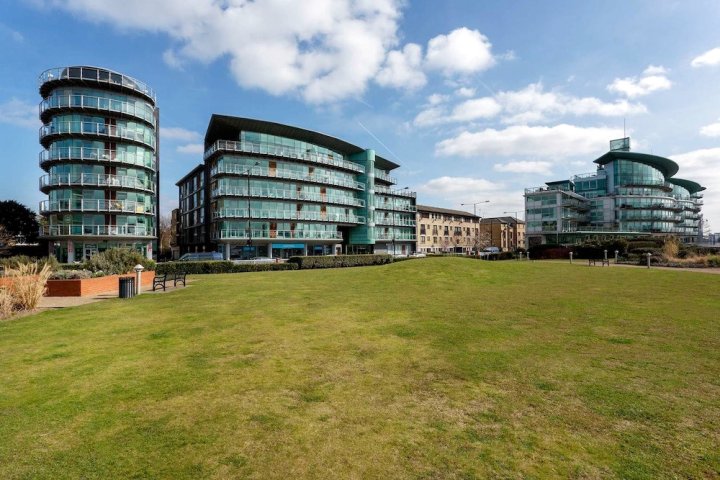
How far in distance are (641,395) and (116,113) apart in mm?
53303

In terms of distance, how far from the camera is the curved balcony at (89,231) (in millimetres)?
40656

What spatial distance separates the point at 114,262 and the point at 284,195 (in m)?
Answer: 33.8

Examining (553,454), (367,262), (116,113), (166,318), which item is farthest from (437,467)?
(116,113)

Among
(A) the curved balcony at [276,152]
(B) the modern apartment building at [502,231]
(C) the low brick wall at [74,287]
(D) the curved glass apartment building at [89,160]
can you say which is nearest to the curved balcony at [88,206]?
(D) the curved glass apartment building at [89,160]

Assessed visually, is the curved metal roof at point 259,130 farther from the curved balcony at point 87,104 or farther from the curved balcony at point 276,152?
the curved balcony at point 87,104

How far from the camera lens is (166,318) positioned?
12.2 metres

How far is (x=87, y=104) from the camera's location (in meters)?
41.1

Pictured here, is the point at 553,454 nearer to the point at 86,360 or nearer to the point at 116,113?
the point at 86,360

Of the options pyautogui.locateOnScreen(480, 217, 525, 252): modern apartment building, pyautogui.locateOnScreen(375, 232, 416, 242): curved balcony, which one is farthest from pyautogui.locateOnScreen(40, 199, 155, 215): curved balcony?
pyautogui.locateOnScreen(480, 217, 525, 252): modern apartment building

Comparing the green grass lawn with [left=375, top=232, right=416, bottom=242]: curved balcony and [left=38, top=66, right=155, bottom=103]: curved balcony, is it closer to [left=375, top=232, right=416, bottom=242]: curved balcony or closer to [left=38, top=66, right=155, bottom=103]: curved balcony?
[left=38, top=66, right=155, bottom=103]: curved balcony

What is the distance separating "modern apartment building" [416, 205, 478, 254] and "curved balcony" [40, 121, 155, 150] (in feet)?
201

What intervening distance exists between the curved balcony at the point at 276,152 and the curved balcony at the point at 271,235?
12082 mm

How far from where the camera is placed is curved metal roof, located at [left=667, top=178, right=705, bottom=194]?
390 ft

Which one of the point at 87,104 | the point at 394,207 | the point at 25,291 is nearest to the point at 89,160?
the point at 87,104
